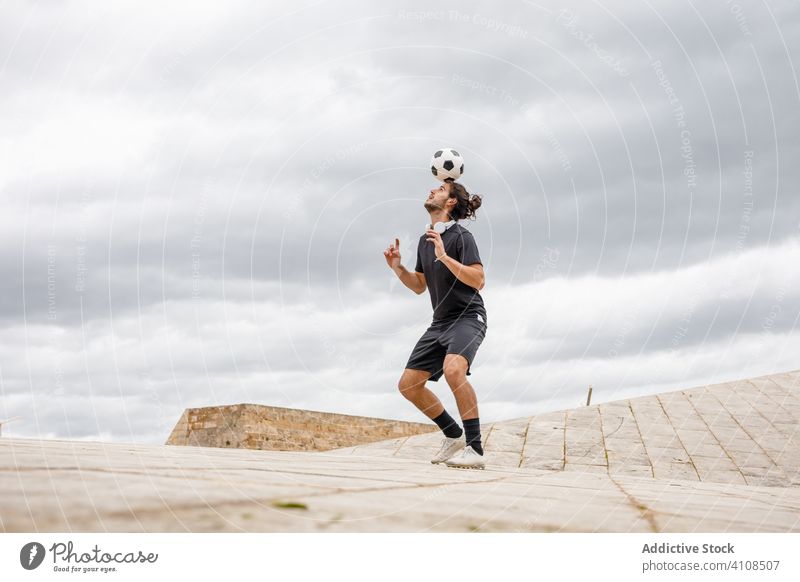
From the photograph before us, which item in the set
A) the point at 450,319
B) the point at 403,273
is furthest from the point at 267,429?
the point at 450,319

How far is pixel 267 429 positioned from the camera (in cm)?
1048

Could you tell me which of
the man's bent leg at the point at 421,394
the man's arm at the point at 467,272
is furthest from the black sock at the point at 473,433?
the man's arm at the point at 467,272

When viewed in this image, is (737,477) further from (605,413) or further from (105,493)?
(105,493)

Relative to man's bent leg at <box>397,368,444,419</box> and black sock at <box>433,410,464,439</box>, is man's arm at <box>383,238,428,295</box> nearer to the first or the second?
man's bent leg at <box>397,368,444,419</box>

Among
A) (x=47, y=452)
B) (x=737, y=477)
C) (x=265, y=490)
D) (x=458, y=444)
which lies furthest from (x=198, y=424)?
(x=265, y=490)

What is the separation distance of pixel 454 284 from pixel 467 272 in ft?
0.80

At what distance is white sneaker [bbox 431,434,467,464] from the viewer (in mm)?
5246

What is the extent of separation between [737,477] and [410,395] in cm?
417

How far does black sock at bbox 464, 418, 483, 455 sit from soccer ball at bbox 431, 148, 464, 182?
6.30 feet

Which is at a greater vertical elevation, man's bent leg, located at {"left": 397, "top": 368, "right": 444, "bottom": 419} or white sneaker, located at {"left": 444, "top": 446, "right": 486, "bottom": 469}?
man's bent leg, located at {"left": 397, "top": 368, "right": 444, "bottom": 419}

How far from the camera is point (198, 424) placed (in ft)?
35.4

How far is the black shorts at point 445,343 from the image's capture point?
4980 mm

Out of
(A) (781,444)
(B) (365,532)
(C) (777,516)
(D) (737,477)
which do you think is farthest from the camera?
(A) (781,444)

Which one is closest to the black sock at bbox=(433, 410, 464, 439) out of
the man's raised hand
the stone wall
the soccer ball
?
the man's raised hand
